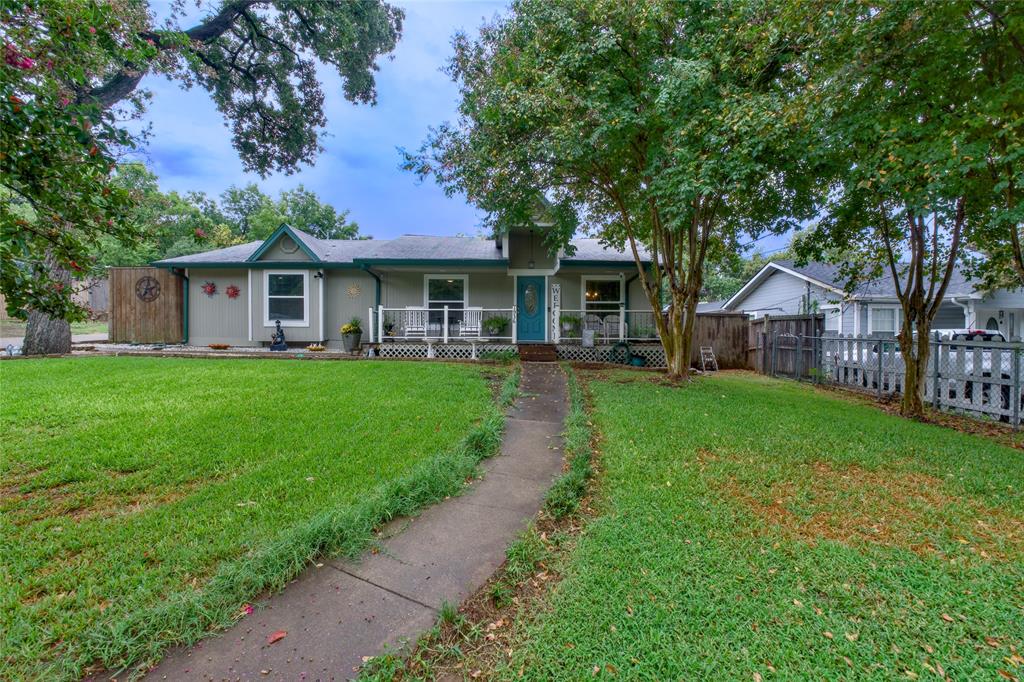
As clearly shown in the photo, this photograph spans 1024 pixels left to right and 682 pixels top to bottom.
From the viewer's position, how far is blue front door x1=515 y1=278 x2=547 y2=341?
13031mm

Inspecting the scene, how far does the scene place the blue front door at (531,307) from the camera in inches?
513

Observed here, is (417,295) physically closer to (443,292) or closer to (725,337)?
(443,292)

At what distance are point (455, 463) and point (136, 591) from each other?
2.23 m

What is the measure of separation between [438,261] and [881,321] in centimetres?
1707

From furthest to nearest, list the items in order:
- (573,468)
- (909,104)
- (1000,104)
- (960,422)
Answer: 1. (960,422)
2. (909,104)
3. (1000,104)
4. (573,468)

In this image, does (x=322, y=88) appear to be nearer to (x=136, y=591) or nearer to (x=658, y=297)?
(x=658, y=297)

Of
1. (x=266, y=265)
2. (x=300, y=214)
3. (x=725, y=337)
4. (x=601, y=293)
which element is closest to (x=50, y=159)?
(x=266, y=265)

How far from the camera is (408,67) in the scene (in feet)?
46.2

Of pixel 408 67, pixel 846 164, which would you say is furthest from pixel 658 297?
pixel 408 67

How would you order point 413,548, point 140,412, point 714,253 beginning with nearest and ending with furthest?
point 413,548 → point 140,412 → point 714,253

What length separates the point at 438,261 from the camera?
477 inches

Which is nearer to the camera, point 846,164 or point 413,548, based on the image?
point 413,548

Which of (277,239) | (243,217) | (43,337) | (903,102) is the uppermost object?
(243,217)

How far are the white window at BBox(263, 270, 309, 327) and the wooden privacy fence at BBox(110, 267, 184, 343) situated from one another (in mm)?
Result: 2890
